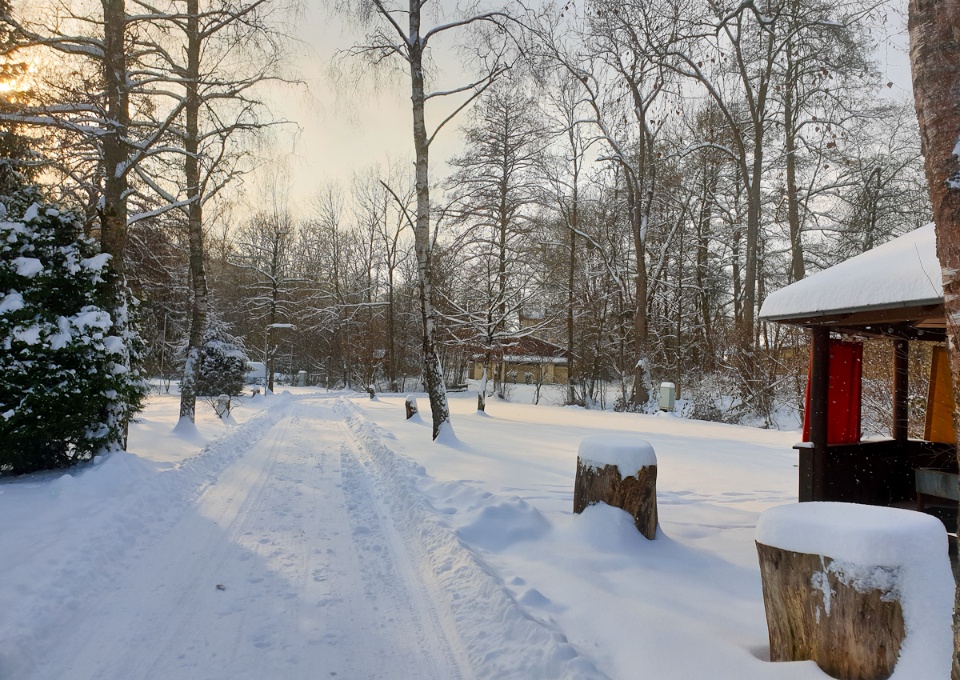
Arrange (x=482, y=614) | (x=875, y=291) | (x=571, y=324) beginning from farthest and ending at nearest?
(x=571, y=324) < (x=875, y=291) < (x=482, y=614)

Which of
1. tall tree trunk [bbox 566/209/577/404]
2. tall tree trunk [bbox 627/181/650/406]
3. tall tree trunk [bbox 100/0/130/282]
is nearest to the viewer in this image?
tall tree trunk [bbox 100/0/130/282]

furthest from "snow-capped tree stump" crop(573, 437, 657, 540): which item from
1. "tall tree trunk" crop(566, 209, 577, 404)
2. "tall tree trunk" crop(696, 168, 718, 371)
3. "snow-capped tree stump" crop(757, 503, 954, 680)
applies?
"tall tree trunk" crop(696, 168, 718, 371)

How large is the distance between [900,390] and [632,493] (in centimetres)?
503

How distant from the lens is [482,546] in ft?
15.7

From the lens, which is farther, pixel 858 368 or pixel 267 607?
pixel 858 368

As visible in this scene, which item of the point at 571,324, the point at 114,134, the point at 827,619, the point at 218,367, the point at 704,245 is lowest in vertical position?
the point at 827,619

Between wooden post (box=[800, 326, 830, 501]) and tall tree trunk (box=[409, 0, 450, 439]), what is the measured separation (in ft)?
21.9

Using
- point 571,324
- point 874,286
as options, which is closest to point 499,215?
point 571,324

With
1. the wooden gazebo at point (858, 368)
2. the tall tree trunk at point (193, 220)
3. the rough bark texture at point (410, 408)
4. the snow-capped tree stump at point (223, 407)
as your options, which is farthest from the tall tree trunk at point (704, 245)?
the tall tree trunk at point (193, 220)

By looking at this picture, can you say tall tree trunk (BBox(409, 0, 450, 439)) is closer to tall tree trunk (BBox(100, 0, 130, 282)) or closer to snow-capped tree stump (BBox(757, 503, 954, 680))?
tall tree trunk (BBox(100, 0, 130, 282))

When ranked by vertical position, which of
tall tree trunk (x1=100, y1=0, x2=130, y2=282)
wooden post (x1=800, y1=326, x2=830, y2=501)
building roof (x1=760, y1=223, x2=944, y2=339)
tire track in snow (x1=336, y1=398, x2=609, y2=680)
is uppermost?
tall tree trunk (x1=100, y1=0, x2=130, y2=282)

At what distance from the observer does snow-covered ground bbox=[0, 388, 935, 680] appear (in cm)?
296

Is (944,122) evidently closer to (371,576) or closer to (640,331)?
(371,576)

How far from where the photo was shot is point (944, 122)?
83.2 inches
